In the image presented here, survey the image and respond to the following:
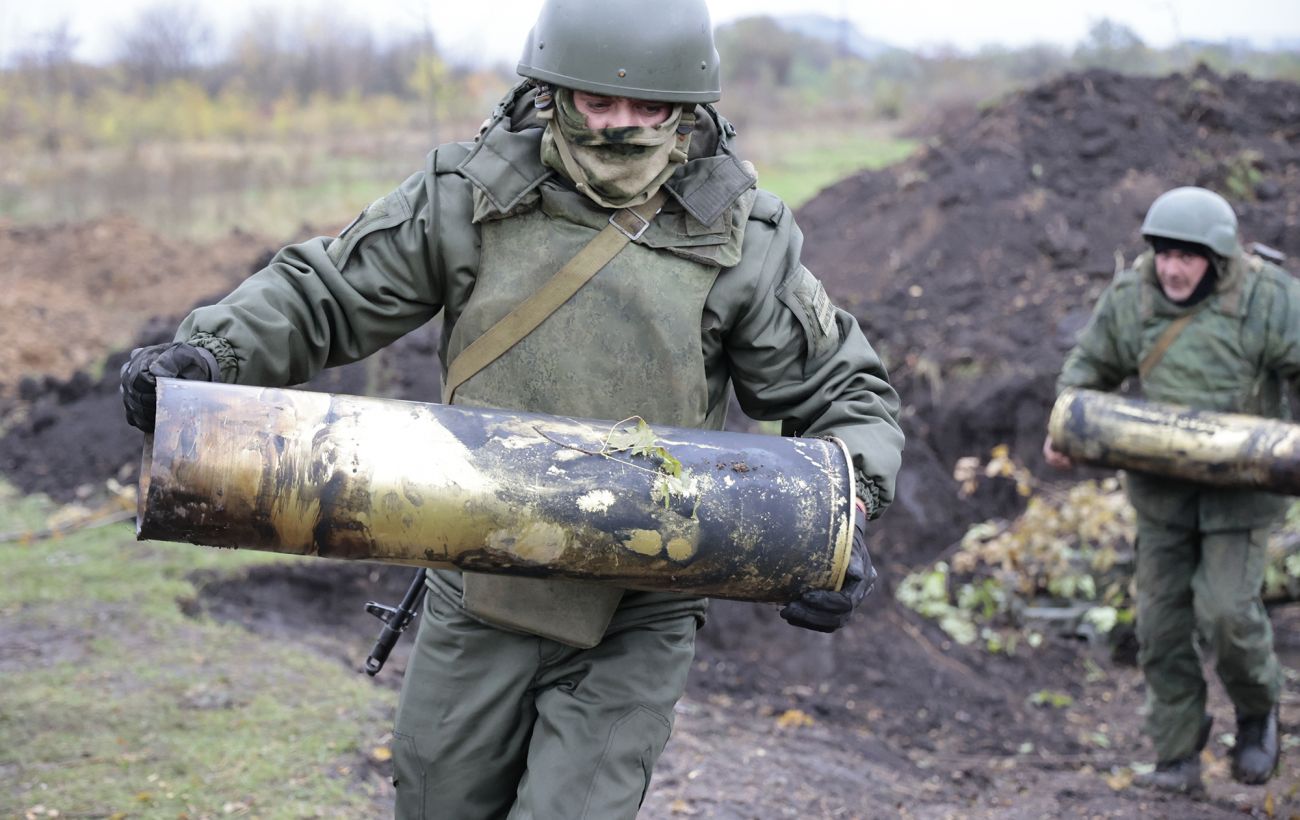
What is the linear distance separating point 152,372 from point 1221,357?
4519mm

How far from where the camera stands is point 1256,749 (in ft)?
19.7

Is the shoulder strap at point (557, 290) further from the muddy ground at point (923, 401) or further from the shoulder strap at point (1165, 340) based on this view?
the shoulder strap at point (1165, 340)

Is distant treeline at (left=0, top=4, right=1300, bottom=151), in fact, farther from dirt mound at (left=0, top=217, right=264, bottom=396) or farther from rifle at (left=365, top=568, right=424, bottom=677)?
rifle at (left=365, top=568, right=424, bottom=677)

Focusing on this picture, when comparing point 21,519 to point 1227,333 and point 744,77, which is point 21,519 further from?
point 744,77

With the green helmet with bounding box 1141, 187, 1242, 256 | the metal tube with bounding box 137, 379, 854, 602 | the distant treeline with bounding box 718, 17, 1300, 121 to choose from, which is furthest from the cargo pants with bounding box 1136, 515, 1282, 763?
the distant treeline with bounding box 718, 17, 1300, 121

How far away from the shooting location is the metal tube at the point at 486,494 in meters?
2.68

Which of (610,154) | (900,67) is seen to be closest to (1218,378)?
(610,154)

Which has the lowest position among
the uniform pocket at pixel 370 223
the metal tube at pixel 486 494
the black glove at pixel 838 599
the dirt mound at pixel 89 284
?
the dirt mound at pixel 89 284

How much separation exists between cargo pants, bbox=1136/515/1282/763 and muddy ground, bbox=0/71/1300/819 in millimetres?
351

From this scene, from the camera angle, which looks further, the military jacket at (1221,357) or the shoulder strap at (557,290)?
the military jacket at (1221,357)

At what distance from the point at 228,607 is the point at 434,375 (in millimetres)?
3252

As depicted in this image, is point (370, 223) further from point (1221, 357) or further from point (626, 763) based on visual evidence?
point (1221, 357)

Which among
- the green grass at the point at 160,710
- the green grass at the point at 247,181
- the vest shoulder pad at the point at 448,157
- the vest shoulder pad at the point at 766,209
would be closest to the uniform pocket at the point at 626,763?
the vest shoulder pad at the point at 766,209

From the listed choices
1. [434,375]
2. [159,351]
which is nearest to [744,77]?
[434,375]
